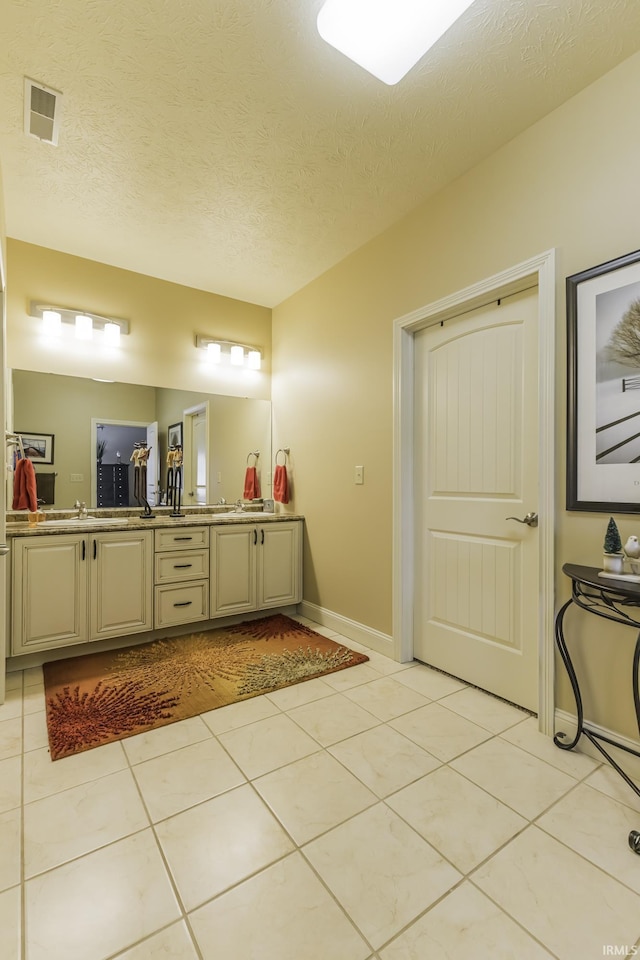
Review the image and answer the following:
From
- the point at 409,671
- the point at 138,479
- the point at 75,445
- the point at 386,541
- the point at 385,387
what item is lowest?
the point at 409,671

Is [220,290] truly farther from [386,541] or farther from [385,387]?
[386,541]

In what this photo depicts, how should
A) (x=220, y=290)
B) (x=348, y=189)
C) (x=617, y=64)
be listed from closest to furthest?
(x=617, y=64)
(x=348, y=189)
(x=220, y=290)

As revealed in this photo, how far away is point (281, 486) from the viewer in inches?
148

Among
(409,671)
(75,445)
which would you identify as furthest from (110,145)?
(409,671)

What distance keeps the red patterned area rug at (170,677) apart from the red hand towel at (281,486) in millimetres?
1058

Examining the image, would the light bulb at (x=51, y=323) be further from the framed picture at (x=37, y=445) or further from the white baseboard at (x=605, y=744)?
the white baseboard at (x=605, y=744)

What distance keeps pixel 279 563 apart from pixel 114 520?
1248mm

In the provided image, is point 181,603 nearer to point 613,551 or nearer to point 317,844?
point 317,844

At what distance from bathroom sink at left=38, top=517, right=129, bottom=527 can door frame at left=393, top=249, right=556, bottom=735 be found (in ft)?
6.07

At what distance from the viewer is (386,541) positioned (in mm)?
2807

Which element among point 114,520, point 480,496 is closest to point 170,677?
point 114,520

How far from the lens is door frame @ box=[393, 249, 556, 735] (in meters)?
1.91

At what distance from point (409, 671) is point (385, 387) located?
172cm

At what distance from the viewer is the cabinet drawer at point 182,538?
297 centimetres
